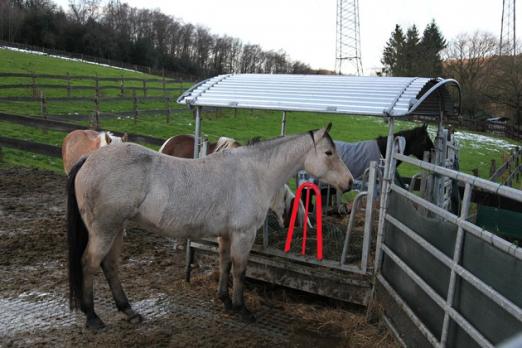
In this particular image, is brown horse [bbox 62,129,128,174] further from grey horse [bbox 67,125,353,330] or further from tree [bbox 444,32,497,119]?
tree [bbox 444,32,497,119]

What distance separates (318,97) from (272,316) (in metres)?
2.34

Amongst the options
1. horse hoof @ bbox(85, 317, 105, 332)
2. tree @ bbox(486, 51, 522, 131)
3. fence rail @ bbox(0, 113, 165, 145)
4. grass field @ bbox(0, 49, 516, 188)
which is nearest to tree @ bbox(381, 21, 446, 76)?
tree @ bbox(486, 51, 522, 131)

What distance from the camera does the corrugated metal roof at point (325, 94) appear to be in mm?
4070

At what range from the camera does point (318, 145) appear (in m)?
4.44

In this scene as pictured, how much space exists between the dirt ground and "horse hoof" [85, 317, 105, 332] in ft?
0.17

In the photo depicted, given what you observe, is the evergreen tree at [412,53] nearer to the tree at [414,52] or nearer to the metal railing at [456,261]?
the tree at [414,52]

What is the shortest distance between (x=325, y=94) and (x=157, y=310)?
9.39 ft

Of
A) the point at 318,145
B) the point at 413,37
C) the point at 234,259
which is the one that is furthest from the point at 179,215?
the point at 413,37

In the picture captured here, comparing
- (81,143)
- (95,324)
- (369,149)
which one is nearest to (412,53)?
(369,149)

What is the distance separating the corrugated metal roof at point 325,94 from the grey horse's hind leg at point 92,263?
1941 millimetres

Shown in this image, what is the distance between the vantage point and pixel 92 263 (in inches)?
155

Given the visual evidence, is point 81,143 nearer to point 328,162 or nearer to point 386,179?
point 328,162

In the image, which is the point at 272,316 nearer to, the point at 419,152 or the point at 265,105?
the point at 265,105

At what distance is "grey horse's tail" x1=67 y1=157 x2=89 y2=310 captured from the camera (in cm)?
396
